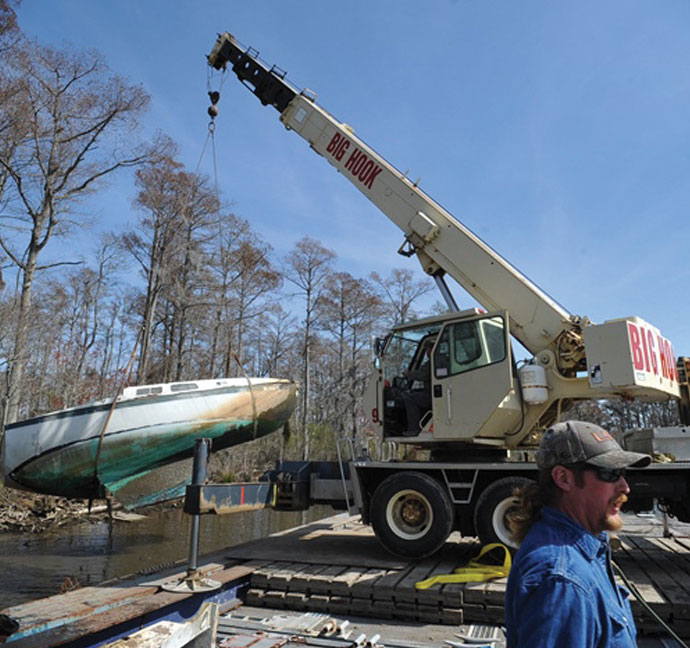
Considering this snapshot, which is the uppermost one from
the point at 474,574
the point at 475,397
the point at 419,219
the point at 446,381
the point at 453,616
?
the point at 419,219

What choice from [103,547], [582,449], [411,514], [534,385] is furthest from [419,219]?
[103,547]

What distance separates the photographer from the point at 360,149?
9.53 metres

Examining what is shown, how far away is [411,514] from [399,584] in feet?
5.01

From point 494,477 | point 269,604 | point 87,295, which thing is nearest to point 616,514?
point 269,604

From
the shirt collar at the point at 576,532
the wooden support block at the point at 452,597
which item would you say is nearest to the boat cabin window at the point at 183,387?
the wooden support block at the point at 452,597

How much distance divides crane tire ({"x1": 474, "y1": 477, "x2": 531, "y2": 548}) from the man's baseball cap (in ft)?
16.0

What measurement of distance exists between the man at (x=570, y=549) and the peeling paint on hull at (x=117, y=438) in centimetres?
753

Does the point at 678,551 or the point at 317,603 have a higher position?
the point at 678,551

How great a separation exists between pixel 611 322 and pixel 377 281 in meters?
25.6

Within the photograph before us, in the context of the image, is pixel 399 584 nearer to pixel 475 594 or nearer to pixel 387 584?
pixel 387 584

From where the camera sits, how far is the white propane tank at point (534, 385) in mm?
6754

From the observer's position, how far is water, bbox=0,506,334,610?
8531 millimetres

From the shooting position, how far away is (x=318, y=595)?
17.7 ft

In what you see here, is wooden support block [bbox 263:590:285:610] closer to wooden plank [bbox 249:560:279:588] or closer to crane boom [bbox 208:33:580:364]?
wooden plank [bbox 249:560:279:588]
